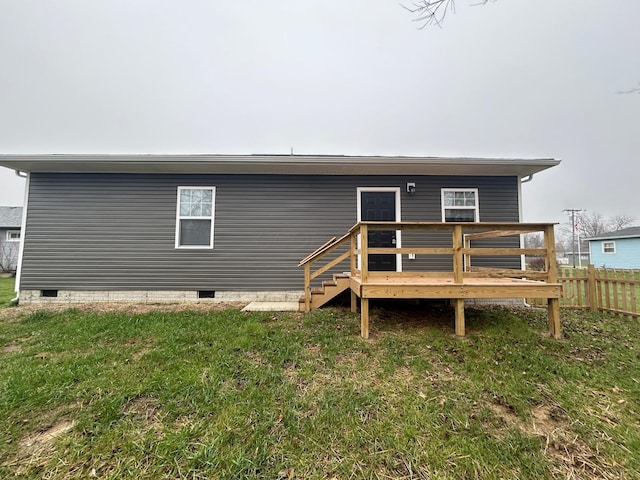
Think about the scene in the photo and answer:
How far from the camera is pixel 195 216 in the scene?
6.02 m

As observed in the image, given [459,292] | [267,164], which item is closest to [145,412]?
[459,292]

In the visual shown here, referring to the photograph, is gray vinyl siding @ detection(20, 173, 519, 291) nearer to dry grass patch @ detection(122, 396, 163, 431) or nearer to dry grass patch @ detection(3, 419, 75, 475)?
dry grass patch @ detection(122, 396, 163, 431)

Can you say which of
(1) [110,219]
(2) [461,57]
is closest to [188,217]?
(1) [110,219]

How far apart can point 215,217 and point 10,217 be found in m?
20.1

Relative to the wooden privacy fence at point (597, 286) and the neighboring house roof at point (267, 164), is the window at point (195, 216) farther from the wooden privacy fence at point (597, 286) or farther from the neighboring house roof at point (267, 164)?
the wooden privacy fence at point (597, 286)

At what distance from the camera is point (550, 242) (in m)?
3.77

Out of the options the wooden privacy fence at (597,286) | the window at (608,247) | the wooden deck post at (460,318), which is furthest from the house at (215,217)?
the window at (608,247)

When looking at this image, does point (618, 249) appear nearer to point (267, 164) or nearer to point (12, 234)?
point (267, 164)

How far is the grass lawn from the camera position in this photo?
67.6 inches

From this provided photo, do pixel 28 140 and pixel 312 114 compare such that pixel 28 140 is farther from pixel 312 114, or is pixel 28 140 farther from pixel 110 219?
pixel 312 114

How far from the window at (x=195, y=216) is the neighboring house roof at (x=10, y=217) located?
17307mm

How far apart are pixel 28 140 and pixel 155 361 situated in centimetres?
1738

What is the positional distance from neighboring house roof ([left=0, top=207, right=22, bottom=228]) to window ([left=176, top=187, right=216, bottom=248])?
17.3 m

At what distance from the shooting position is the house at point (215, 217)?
580 cm
